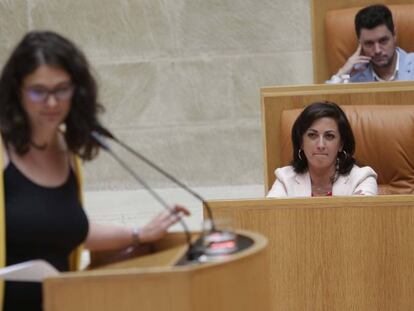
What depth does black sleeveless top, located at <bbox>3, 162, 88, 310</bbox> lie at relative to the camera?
1189 mm

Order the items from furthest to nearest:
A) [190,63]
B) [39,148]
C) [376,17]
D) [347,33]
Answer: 1. [190,63]
2. [347,33]
3. [376,17]
4. [39,148]

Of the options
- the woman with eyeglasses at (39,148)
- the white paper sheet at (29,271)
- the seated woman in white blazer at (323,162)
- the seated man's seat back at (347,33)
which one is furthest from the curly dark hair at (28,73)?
the seated man's seat back at (347,33)

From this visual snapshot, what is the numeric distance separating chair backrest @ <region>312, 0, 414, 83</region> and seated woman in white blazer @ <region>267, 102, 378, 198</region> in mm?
947

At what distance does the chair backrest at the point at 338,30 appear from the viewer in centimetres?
326

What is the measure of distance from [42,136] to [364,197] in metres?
0.94

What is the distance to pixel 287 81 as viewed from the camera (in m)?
3.77

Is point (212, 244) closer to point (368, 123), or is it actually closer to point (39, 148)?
point (39, 148)

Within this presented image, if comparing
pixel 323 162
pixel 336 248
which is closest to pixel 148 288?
pixel 336 248

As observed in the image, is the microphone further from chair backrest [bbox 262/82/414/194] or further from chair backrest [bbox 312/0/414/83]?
chair backrest [bbox 312/0/414/83]

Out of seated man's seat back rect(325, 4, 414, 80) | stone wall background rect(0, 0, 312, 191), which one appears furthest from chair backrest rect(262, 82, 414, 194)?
stone wall background rect(0, 0, 312, 191)

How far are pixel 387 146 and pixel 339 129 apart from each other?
25 cm

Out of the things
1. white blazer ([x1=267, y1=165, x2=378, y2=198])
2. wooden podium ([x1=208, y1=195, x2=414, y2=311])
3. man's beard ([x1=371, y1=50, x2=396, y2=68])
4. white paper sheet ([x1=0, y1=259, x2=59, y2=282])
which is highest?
man's beard ([x1=371, y1=50, x2=396, y2=68])

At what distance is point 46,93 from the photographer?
1.19 metres

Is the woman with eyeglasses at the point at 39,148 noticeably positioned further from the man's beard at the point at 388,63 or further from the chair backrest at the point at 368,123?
the man's beard at the point at 388,63
